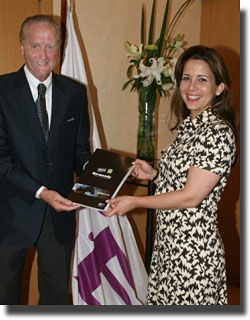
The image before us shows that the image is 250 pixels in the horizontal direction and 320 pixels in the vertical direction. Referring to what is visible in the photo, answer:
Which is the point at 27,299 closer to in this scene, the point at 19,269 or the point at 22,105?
the point at 19,269

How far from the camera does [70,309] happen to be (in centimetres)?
136

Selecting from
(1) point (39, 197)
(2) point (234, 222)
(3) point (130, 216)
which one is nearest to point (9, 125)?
(1) point (39, 197)

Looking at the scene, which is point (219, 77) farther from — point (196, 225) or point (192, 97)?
point (196, 225)

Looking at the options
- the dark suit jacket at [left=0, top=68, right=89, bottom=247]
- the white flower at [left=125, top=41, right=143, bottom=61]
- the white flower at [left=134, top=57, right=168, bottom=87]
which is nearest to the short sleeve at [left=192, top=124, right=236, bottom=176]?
the dark suit jacket at [left=0, top=68, right=89, bottom=247]

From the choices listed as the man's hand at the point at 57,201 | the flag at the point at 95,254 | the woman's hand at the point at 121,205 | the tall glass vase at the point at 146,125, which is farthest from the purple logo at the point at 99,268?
the woman's hand at the point at 121,205

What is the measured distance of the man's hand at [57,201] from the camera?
2.00 metres

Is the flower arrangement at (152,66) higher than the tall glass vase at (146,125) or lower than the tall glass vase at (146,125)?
higher

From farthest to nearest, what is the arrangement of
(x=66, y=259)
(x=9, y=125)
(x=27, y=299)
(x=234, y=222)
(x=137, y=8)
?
(x=234, y=222) < (x=137, y=8) < (x=27, y=299) < (x=66, y=259) < (x=9, y=125)

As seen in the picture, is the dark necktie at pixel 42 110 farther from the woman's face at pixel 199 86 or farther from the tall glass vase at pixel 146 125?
the tall glass vase at pixel 146 125

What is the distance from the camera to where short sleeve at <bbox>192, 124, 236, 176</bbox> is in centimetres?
177

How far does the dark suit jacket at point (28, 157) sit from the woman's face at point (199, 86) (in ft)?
2.02

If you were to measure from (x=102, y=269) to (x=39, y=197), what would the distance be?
97 cm

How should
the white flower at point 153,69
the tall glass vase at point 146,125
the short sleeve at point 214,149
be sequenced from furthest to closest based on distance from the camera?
1. the tall glass vase at point 146,125
2. the white flower at point 153,69
3. the short sleeve at point 214,149

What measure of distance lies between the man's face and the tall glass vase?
1168 millimetres
